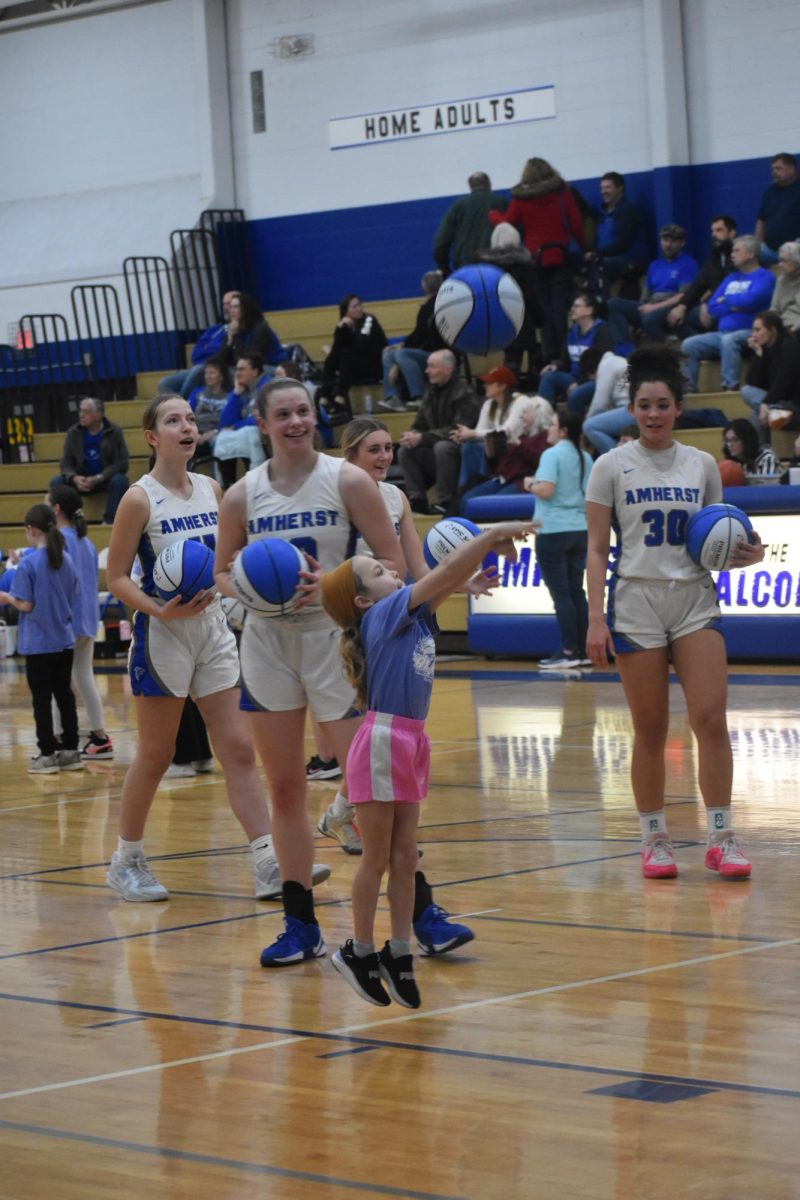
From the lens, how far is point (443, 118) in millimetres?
20141

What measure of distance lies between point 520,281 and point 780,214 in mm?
2410

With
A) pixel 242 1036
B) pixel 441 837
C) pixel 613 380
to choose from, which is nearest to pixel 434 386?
pixel 613 380

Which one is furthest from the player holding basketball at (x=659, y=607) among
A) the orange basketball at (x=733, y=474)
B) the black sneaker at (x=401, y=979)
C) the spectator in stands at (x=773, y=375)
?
the spectator in stands at (x=773, y=375)

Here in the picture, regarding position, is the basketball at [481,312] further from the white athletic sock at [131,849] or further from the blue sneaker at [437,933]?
the blue sneaker at [437,933]

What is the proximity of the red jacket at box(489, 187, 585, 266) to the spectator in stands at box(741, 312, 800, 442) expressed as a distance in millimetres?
2609

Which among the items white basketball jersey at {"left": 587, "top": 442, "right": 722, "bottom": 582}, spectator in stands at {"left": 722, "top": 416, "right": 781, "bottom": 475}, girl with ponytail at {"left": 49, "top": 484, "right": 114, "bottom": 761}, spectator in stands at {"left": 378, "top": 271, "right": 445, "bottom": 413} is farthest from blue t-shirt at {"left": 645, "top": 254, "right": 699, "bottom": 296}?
white basketball jersey at {"left": 587, "top": 442, "right": 722, "bottom": 582}

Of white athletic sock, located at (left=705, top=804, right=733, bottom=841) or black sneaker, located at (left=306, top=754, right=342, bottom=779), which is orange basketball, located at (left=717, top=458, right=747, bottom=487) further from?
white athletic sock, located at (left=705, top=804, right=733, bottom=841)

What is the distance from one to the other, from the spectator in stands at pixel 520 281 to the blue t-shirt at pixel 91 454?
169 inches

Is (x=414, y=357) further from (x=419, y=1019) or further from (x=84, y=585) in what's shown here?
(x=419, y=1019)

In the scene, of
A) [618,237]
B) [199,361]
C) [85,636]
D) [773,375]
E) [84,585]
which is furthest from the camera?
[199,361]

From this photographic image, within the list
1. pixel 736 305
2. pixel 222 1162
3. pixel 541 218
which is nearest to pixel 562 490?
pixel 736 305

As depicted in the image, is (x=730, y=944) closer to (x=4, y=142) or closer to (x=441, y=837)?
(x=441, y=837)

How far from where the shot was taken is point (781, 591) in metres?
13.9

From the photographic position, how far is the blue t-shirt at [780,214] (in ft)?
54.8
